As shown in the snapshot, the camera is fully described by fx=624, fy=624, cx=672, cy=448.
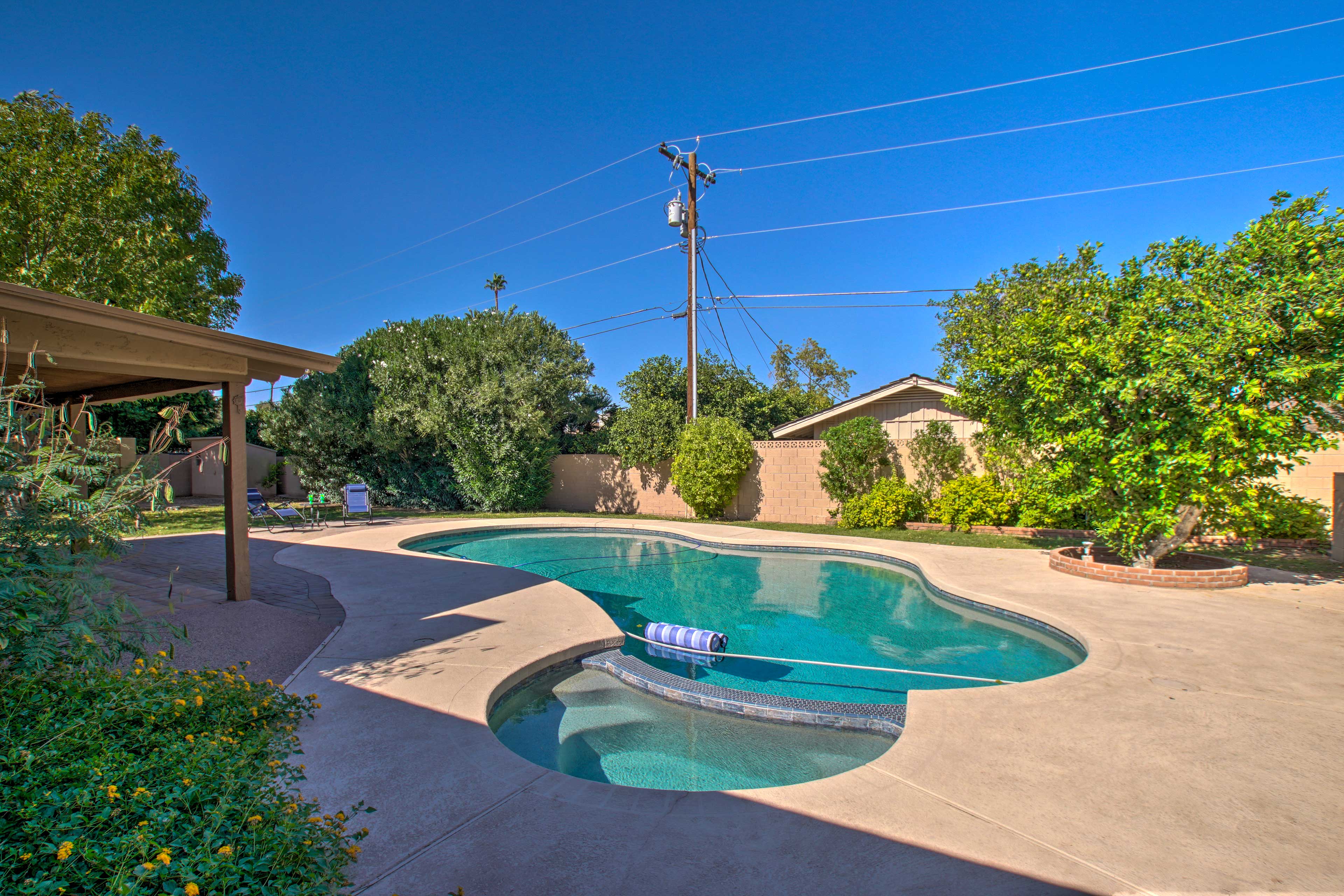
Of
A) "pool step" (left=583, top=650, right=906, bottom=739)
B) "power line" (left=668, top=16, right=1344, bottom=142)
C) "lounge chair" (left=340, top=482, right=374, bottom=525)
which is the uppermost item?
"power line" (left=668, top=16, right=1344, bottom=142)

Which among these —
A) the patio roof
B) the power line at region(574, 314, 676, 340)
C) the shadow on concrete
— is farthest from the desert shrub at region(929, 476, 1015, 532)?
the power line at region(574, 314, 676, 340)

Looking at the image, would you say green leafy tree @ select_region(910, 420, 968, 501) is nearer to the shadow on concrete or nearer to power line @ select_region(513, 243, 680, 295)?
power line @ select_region(513, 243, 680, 295)

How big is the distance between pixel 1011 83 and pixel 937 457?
29.7 ft

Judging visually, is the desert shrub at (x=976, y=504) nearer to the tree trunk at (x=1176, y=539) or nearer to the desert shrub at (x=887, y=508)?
the desert shrub at (x=887, y=508)

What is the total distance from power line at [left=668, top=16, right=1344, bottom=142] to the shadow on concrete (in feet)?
48.8

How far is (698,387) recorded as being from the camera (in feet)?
73.9

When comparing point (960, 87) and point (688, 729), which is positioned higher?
point (960, 87)

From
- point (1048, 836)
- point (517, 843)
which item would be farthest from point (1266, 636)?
point (517, 843)

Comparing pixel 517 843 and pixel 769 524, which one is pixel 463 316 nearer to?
pixel 769 524

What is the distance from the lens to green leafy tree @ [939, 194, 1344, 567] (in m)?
6.75

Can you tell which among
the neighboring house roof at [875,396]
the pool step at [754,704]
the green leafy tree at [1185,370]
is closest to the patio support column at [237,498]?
the pool step at [754,704]

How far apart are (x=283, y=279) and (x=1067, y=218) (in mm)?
35174

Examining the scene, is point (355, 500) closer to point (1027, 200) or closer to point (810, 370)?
point (1027, 200)

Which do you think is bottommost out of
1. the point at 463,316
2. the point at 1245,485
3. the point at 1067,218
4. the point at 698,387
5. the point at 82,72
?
the point at 1245,485
